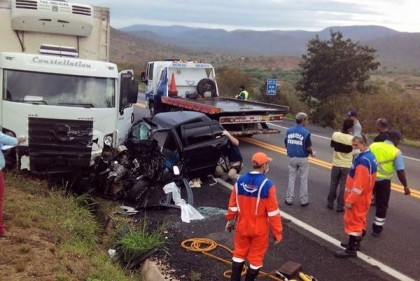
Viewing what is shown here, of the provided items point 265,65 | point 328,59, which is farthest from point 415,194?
point 265,65

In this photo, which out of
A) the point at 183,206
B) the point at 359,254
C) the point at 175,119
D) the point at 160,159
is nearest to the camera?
the point at 359,254

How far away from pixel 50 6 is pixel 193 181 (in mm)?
4950

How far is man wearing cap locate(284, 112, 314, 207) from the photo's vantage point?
8922mm

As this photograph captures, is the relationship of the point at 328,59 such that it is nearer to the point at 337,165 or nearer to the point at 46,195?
the point at 337,165

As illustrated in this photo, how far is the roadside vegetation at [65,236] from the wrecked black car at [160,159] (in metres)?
0.47

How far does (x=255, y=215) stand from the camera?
215 inches

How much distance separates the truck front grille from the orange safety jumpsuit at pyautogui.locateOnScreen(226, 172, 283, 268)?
398 centimetres

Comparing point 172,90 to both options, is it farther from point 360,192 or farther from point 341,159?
point 360,192

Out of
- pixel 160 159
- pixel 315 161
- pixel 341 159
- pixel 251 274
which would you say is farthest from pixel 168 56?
pixel 251 274

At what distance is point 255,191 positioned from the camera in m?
5.42

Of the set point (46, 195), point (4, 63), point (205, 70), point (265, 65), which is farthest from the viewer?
point (265, 65)

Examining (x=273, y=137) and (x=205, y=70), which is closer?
(x=273, y=137)

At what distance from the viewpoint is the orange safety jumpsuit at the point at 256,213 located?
17.7 ft

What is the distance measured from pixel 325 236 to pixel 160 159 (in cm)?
336
